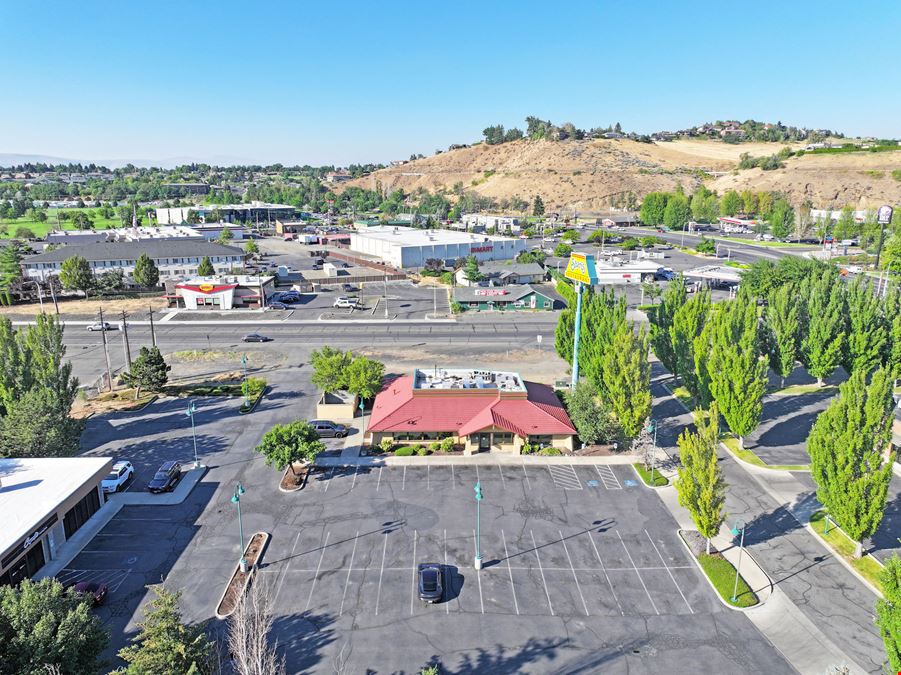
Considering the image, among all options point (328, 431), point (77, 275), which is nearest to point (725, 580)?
point (328, 431)

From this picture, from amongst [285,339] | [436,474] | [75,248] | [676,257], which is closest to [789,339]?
[436,474]

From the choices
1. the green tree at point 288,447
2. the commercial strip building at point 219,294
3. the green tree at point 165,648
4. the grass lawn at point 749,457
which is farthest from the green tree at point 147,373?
the grass lawn at point 749,457

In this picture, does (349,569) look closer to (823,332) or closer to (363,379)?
(363,379)

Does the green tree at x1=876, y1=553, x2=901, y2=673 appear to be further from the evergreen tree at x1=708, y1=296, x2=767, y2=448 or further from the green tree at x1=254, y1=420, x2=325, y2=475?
the green tree at x1=254, y1=420, x2=325, y2=475

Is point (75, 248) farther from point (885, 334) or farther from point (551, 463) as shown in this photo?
point (885, 334)

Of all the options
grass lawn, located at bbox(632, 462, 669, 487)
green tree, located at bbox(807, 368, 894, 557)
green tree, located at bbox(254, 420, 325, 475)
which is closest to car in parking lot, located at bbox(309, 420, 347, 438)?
green tree, located at bbox(254, 420, 325, 475)

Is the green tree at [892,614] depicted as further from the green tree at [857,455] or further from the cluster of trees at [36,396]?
the cluster of trees at [36,396]
